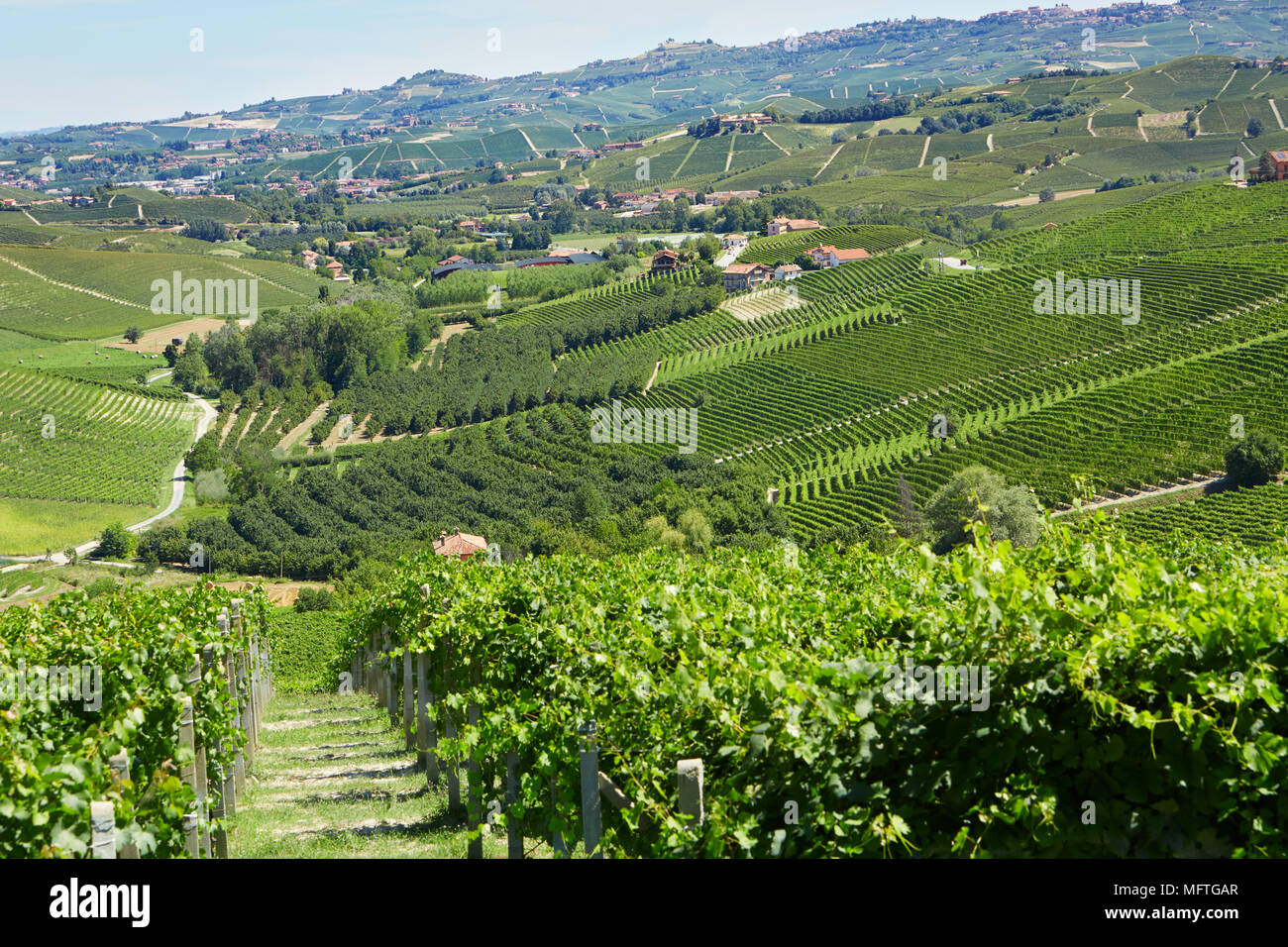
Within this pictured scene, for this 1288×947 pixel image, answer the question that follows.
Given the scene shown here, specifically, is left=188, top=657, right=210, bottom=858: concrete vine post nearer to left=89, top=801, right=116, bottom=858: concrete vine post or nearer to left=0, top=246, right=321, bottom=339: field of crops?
left=89, top=801, right=116, bottom=858: concrete vine post

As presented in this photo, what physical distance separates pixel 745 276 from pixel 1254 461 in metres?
70.3

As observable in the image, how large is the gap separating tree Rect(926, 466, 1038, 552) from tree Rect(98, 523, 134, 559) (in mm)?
45831

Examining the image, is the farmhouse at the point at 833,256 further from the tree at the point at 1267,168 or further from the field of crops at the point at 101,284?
the field of crops at the point at 101,284

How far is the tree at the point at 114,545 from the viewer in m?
62.4

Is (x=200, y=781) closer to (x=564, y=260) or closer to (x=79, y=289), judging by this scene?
(x=79, y=289)

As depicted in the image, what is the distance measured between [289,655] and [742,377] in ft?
171

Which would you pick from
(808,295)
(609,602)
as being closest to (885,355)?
(808,295)

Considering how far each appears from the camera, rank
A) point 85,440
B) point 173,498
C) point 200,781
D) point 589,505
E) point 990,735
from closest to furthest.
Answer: point 990,735
point 200,781
point 589,505
point 173,498
point 85,440

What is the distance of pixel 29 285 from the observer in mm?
126438

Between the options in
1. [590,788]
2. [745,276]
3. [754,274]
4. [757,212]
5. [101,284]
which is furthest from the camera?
[757,212]

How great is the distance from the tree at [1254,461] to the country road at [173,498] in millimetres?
60359

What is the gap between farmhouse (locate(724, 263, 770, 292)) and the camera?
11081 cm

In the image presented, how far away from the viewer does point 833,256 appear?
111375mm

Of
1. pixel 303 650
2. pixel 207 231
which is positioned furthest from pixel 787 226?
pixel 303 650
